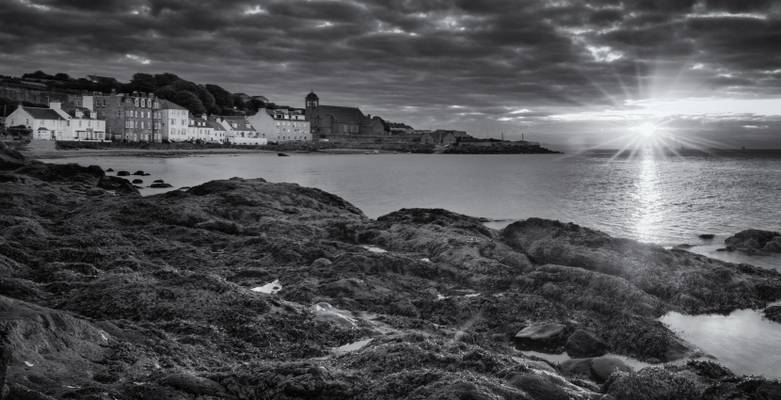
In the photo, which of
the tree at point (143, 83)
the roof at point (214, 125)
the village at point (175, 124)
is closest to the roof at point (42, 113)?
the village at point (175, 124)

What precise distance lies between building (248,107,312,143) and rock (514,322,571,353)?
445 ft

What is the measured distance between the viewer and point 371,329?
822 cm

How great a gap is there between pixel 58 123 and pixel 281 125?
65.2 metres

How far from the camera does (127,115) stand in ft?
343

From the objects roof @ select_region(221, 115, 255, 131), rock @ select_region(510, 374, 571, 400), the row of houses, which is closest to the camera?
rock @ select_region(510, 374, 571, 400)

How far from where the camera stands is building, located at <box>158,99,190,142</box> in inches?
4336

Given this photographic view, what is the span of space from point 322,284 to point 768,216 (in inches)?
1324

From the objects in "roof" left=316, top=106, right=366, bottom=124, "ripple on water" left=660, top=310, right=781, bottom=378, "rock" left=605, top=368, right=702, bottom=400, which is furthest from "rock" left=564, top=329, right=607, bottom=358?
"roof" left=316, top=106, right=366, bottom=124

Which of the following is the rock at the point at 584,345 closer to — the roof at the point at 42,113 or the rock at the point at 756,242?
the rock at the point at 756,242

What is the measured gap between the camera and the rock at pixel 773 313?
10509mm

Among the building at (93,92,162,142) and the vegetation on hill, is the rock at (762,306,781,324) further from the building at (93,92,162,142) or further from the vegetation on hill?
the vegetation on hill

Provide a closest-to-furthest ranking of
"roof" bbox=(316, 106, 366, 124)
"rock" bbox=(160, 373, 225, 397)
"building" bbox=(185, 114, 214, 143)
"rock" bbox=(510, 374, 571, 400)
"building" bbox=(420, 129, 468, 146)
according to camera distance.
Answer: "rock" bbox=(160, 373, 225, 397)
"rock" bbox=(510, 374, 571, 400)
"building" bbox=(185, 114, 214, 143)
"roof" bbox=(316, 106, 366, 124)
"building" bbox=(420, 129, 468, 146)

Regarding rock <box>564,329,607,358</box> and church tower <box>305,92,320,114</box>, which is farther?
church tower <box>305,92,320,114</box>

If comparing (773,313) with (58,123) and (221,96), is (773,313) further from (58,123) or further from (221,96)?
(221,96)
